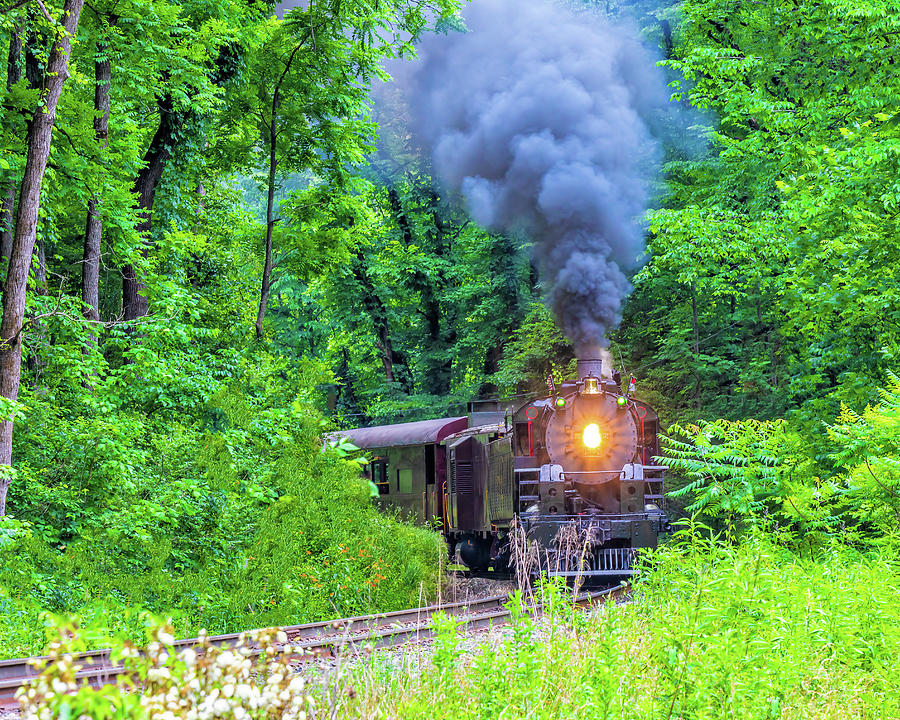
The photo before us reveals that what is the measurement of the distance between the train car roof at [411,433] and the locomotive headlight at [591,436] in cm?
554

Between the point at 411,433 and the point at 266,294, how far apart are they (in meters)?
5.94

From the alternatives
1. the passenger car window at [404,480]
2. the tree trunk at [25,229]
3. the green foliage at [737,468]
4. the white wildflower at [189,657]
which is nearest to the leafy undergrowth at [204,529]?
the tree trunk at [25,229]

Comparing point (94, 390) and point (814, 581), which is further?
point (94, 390)

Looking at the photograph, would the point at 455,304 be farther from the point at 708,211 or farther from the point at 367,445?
the point at 708,211

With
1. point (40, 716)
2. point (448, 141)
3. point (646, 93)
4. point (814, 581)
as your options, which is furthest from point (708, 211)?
point (40, 716)

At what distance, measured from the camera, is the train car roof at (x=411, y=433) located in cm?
1894

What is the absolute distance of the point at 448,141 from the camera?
1862 centimetres

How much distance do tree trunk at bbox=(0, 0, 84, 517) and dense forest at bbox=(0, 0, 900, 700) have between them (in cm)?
3

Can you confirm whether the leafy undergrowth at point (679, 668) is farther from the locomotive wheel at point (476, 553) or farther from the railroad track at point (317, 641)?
the locomotive wheel at point (476, 553)

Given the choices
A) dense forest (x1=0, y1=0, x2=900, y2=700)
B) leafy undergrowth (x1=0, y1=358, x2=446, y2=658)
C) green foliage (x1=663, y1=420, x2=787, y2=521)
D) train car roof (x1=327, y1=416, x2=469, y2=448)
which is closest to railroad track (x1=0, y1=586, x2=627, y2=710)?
leafy undergrowth (x1=0, y1=358, x2=446, y2=658)

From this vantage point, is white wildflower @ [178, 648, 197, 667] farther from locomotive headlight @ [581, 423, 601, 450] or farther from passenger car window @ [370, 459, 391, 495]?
passenger car window @ [370, 459, 391, 495]

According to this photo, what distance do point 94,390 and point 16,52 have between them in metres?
4.19

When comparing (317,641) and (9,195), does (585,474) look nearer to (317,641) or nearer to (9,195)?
(317,641)

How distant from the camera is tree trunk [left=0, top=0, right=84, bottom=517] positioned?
907cm
